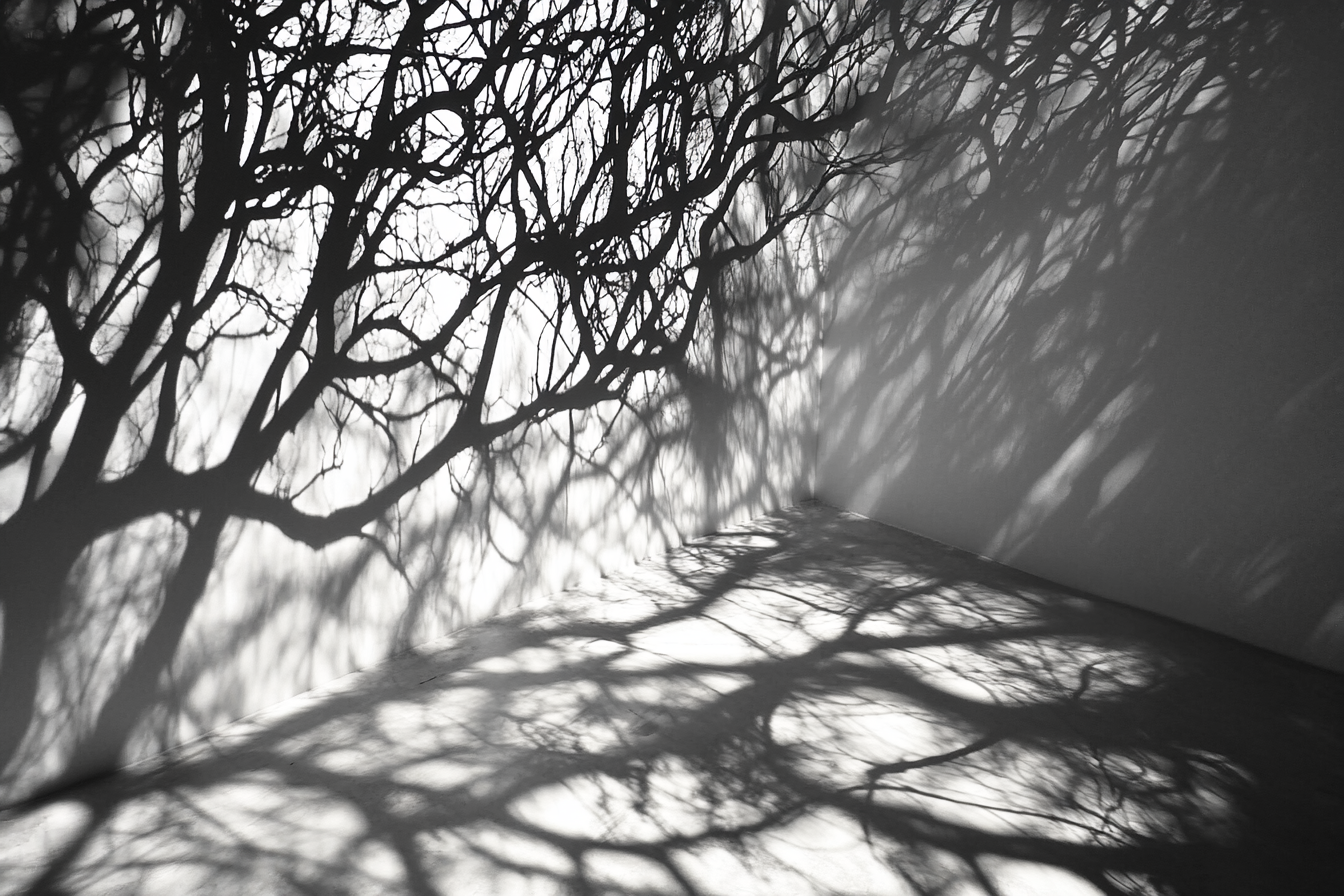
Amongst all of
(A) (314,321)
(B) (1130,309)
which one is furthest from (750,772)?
(B) (1130,309)

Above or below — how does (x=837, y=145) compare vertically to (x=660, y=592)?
above

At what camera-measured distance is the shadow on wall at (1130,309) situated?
11.0 feet

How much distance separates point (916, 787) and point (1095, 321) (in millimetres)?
2351

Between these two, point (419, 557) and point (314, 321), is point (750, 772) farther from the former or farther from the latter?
point (314, 321)

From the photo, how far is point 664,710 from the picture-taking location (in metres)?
2.88

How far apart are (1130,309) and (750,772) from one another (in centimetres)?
257

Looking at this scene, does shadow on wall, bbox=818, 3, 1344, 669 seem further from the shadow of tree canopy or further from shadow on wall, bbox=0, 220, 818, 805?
the shadow of tree canopy

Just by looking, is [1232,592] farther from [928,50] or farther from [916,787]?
[928,50]

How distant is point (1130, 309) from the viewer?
3828 millimetres

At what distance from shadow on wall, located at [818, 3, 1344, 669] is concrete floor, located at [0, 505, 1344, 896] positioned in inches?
17.5

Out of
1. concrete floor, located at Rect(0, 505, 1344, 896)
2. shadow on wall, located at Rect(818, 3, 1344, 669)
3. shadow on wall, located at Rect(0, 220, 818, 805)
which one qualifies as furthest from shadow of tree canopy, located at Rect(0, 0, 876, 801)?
shadow on wall, located at Rect(818, 3, 1344, 669)

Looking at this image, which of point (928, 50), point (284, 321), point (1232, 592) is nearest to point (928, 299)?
point (928, 50)

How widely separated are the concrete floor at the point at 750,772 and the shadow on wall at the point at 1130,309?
0.44 m

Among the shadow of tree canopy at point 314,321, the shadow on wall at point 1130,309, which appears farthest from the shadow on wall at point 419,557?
the shadow on wall at point 1130,309
